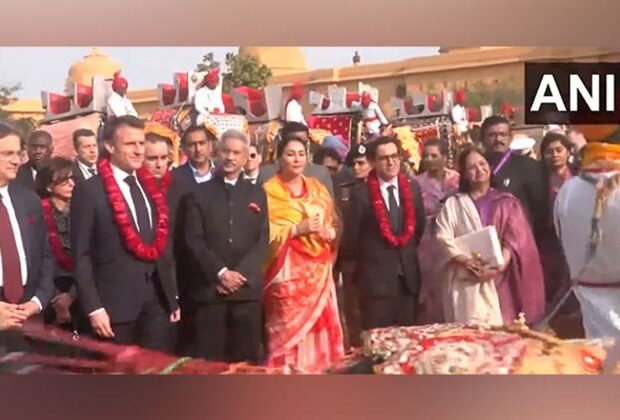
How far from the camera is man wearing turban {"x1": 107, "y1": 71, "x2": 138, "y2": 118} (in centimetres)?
515

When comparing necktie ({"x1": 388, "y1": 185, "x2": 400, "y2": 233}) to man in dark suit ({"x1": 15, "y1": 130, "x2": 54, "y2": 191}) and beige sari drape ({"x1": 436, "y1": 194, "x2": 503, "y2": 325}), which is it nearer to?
beige sari drape ({"x1": 436, "y1": 194, "x2": 503, "y2": 325})

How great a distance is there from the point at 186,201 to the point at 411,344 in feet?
3.47

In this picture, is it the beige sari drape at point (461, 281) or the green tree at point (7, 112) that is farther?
the beige sari drape at point (461, 281)

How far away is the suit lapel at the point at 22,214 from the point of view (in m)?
5.18

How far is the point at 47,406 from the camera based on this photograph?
5.32m

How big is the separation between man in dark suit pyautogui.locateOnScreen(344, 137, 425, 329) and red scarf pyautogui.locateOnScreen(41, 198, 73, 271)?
3.64ft

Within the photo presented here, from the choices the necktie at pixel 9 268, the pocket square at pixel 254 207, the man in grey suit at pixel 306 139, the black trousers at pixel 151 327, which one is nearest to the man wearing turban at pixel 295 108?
the man in grey suit at pixel 306 139

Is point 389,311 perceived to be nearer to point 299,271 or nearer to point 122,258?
point 299,271

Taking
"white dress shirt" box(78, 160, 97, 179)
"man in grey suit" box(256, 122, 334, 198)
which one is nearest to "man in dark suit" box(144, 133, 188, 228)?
"white dress shirt" box(78, 160, 97, 179)

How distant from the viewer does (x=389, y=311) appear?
17.1 feet

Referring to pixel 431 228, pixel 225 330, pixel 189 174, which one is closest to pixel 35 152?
pixel 189 174

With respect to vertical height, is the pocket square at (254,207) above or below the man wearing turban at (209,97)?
below

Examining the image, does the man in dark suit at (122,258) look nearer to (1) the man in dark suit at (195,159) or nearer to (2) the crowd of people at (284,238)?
(2) the crowd of people at (284,238)

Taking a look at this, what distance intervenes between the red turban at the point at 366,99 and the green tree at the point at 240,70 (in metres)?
0.38
